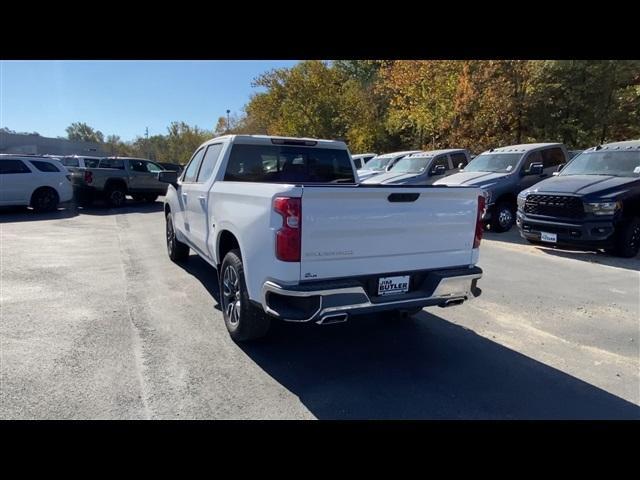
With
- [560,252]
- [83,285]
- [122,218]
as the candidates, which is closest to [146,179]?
[122,218]

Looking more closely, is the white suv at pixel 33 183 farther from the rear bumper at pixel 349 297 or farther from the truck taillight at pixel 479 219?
the truck taillight at pixel 479 219

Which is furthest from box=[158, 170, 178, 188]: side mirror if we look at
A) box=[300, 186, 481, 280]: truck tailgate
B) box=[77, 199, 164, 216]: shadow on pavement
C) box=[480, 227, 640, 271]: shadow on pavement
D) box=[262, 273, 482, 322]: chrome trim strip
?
box=[77, 199, 164, 216]: shadow on pavement

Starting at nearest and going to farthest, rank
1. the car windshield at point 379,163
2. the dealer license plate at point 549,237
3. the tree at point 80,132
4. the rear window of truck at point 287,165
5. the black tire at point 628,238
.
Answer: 1. the rear window of truck at point 287,165
2. the black tire at point 628,238
3. the dealer license plate at point 549,237
4. the car windshield at point 379,163
5. the tree at point 80,132

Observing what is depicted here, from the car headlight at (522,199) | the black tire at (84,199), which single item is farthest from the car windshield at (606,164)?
the black tire at (84,199)

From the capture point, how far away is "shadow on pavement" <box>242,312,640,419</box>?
294cm

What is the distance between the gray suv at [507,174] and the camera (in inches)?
403

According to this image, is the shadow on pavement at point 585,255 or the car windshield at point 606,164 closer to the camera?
the shadow on pavement at point 585,255

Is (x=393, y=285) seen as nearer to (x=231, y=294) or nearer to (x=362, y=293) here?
(x=362, y=293)

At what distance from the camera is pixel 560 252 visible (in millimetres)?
8406

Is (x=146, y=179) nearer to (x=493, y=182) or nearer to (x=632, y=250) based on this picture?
(x=493, y=182)

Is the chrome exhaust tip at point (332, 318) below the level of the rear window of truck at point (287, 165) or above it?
below

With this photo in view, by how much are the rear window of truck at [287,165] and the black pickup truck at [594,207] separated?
16.4ft

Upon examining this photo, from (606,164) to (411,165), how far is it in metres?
5.65
